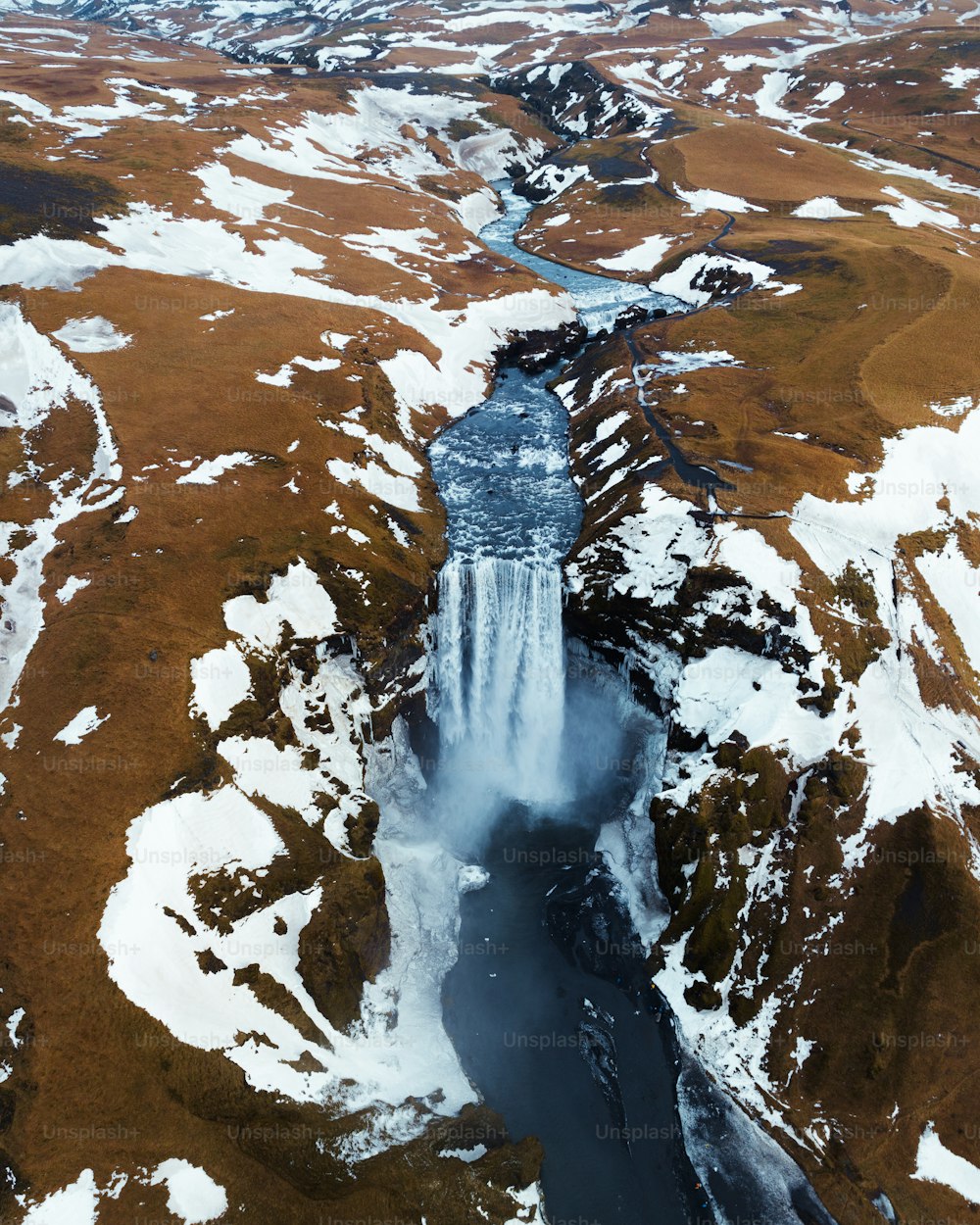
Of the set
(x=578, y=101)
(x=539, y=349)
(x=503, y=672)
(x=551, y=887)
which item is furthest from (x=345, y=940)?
(x=578, y=101)

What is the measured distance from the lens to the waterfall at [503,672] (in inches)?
1745

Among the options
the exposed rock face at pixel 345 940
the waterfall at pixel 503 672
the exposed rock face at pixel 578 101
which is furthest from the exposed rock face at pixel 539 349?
the exposed rock face at pixel 578 101

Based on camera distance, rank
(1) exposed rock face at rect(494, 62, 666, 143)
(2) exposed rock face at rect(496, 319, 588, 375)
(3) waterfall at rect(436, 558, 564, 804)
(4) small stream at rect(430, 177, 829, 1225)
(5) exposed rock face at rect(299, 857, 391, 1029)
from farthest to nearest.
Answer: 1. (1) exposed rock face at rect(494, 62, 666, 143)
2. (2) exposed rock face at rect(496, 319, 588, 375)
3. (3) waterfall at rect(436, 558, 564, 804)
4. (5) exposed rock face at rect(299, 857, 391, 1029)
5. (4) small stream at rect(430, 177, 829, 1225)

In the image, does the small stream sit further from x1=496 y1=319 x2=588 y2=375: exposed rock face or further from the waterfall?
x1=496 y1=319 x2=588 y2=375: exposed rock face

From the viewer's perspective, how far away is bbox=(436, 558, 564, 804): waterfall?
1745 inches

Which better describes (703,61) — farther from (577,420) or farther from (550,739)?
(550,739)

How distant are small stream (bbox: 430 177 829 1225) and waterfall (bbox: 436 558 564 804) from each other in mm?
94

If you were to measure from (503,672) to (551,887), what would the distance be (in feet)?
45.4

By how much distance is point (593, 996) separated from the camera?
3312 centimetres

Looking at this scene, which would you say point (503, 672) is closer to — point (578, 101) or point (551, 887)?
point (551, 887)

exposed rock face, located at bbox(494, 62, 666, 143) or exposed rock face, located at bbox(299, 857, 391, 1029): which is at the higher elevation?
exposed rock face, located at bbox(494, 62, 666, 143)

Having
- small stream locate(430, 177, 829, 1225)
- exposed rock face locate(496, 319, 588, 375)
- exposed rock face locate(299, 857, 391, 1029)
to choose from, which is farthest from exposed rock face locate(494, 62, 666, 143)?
exposed rock face locate(299, 857, 391, 1029)

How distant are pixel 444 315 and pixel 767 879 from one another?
68254mm

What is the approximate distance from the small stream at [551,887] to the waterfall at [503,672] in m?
0.09
